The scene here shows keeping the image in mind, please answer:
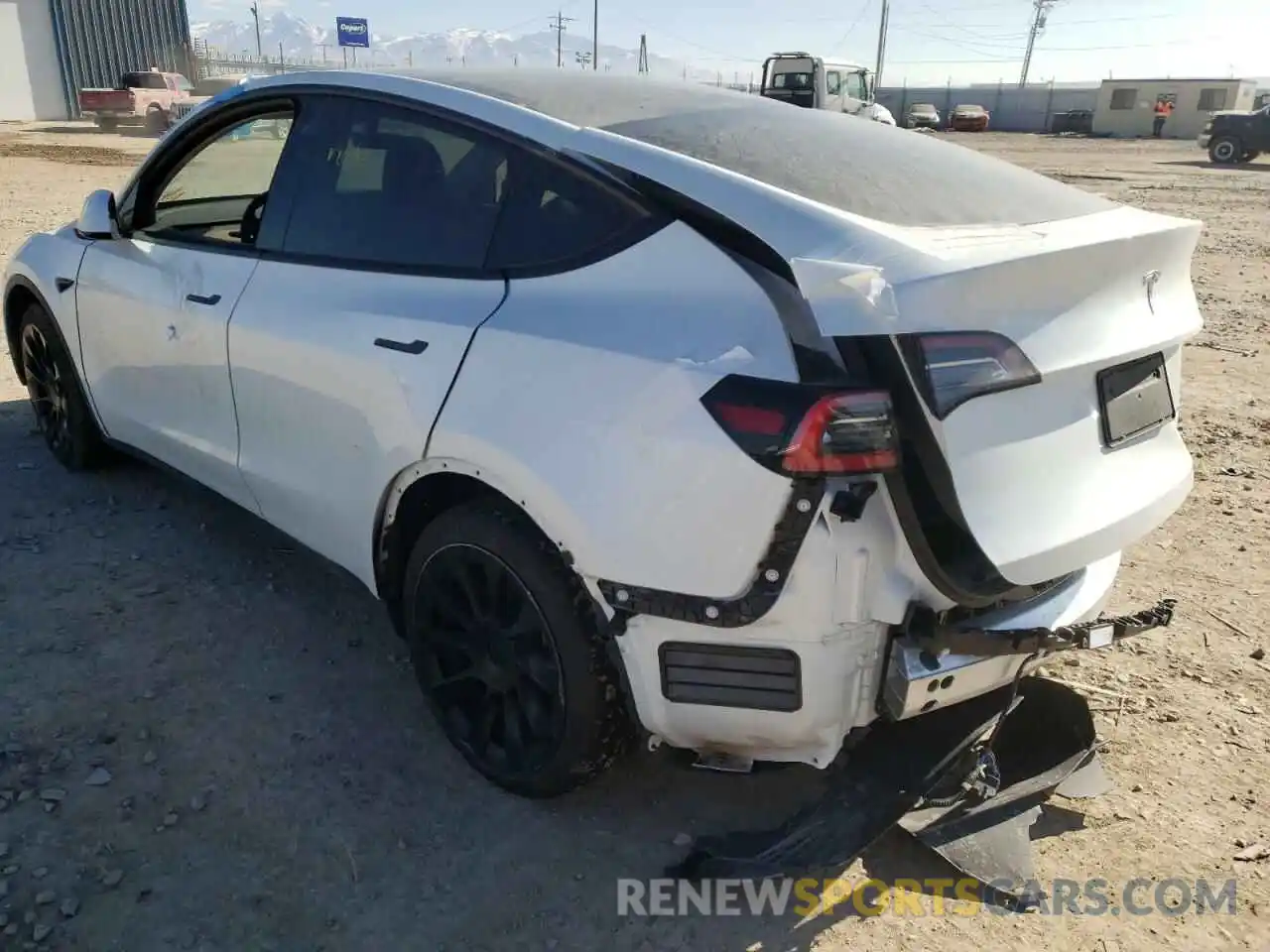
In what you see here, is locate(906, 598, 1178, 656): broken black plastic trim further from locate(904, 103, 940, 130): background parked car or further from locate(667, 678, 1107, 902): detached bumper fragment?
locate(904, 103, 940, 130): background parked car

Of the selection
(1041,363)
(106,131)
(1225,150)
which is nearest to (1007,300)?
(1041,363)

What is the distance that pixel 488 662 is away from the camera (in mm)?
2600

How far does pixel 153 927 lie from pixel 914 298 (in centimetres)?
212

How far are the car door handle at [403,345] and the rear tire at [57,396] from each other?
7.86 ft

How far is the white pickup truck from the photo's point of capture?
27047 mm

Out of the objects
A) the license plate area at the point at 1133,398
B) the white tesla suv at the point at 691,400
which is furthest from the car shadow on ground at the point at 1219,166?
the white tesla suv at the point at 691,400

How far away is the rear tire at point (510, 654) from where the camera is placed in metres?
2.34

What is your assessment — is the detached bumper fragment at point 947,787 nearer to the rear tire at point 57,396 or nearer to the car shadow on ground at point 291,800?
the car shadow on ground at point 291,800

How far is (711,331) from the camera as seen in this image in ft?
6.74

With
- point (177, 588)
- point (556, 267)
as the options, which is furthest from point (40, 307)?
point (556, 267)

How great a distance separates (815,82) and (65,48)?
31.0m

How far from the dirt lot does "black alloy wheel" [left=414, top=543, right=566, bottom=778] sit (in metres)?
0.17

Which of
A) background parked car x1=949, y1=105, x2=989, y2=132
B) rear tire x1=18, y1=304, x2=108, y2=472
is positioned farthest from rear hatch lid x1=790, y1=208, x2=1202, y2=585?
background parked car x1=949, y1=105, x2=989, y2=132

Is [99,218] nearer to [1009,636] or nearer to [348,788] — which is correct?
[348,788]
